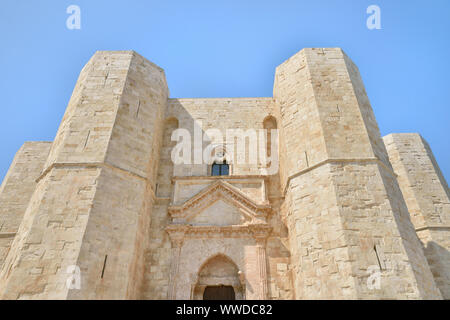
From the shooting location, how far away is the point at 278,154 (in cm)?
1077

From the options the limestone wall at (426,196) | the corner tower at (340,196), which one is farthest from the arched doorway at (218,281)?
the limestone wall at (426,196)

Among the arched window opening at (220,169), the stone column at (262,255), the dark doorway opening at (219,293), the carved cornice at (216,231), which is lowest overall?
the dark doorway opening at (219,293)

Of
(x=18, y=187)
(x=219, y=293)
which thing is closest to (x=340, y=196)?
(x=219, y=293)

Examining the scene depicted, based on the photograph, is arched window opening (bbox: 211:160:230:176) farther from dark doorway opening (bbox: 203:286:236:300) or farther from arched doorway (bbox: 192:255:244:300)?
dark doorway opening (bbox: 203:286:236:300)

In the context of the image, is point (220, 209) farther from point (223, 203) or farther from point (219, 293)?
point (219, 293)

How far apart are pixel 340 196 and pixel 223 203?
11.4 ft

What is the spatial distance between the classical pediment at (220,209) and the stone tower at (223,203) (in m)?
0.03

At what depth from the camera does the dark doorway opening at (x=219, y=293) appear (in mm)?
8701

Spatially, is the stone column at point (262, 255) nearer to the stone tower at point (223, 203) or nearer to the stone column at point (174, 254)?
the stone tower at point (223, 203)

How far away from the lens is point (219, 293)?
8766 mm

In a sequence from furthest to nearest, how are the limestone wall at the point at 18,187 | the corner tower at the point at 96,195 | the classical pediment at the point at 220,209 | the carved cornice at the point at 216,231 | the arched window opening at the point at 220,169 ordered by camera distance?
the limestone wall at the point at 18,187, the arched window opening at the point at 220,169, the classical pediment at the point at 220,209, the carved cornice at the point at 216,231, the corner tower at the point at 96,195

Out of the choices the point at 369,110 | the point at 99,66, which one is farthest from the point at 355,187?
the point at 99,66

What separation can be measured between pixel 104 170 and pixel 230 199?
11.9 ft

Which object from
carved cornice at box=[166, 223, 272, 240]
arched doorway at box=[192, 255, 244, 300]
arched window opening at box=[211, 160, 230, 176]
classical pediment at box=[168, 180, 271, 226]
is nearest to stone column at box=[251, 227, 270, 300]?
carved cornice at box=[166, 223, 272, 240]
